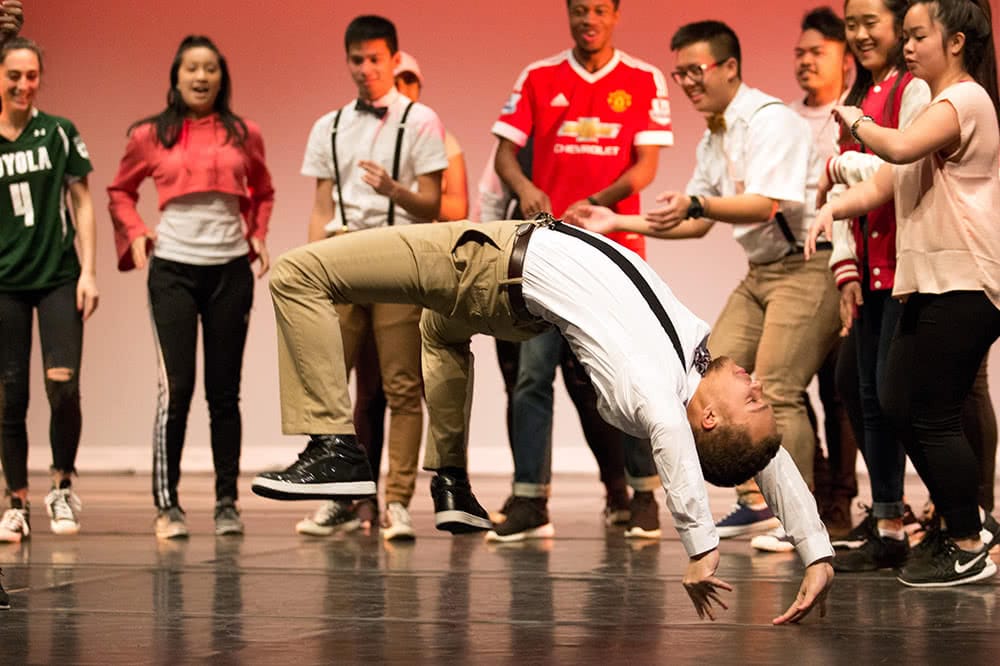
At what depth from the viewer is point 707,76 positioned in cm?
446

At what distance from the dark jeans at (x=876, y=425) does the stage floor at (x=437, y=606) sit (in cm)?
27

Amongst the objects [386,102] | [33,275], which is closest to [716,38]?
[386,102]

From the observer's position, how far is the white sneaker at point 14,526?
176 inches

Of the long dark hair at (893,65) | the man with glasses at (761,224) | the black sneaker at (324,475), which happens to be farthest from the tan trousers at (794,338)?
the black sneaker at (324,475)

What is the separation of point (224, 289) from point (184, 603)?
171 centimetres

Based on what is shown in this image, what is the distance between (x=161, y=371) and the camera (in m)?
4.71

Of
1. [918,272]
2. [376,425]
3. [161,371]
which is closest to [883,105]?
[918,272]

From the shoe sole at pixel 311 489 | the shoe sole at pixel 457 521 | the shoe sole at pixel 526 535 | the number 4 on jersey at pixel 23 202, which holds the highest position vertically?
the number 4 on jersey at pixel 23 202

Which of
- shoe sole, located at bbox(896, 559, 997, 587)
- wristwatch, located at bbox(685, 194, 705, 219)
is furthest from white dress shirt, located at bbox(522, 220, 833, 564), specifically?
wristwatch, located at bbox(685, 194, 705, 219)

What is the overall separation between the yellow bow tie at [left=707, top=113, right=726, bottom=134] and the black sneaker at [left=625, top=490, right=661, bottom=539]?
3.78ft

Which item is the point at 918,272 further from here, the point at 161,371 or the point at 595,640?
the point at 161,371

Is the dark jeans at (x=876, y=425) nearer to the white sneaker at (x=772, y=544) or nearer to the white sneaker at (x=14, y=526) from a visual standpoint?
the white sneaker at (x=772, y=544)

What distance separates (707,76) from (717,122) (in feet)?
0.50

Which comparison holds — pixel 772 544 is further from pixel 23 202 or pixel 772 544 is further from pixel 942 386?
pixel 23 202
